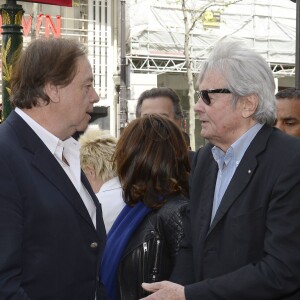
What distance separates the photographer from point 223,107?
2.84 metres

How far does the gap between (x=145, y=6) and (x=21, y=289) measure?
2316 centimetres

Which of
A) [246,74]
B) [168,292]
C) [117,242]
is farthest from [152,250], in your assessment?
[246,74]

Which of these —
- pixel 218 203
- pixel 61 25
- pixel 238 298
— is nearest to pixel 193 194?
pixel 218 203

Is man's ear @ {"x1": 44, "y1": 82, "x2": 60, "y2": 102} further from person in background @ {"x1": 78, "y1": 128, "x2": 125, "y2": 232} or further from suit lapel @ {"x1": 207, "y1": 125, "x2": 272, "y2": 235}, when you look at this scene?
person in background @ {"x1": 78, "y1": 128, "x2": 125, "y2": 232}

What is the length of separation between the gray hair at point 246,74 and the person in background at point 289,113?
2.07 m

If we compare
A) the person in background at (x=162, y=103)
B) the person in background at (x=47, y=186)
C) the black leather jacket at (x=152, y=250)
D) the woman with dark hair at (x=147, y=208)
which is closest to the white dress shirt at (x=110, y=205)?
the woman with dark hair at (x=147, y=208)

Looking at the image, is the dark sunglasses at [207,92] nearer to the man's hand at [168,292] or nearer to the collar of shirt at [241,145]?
the collar of shirt at [241,145]

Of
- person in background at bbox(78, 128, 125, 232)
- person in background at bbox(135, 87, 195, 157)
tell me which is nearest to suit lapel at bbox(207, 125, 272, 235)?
person in background at bbox(78, 128, 125, 232)

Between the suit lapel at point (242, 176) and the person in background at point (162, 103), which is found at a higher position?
the person in background at point (162, 103)

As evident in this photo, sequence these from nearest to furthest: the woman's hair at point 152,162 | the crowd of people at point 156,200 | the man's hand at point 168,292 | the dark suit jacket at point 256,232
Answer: the crowd of people at point 156,200 → the dark suit jacket at point 256,232 → the man's hand at point 168,292 → the woman's hair at point 152,162

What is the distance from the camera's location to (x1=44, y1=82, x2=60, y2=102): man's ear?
2541 mm

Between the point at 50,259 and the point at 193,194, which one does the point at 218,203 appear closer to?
the point at 193,194

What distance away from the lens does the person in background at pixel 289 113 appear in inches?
192

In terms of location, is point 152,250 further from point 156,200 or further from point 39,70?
point 39,70
